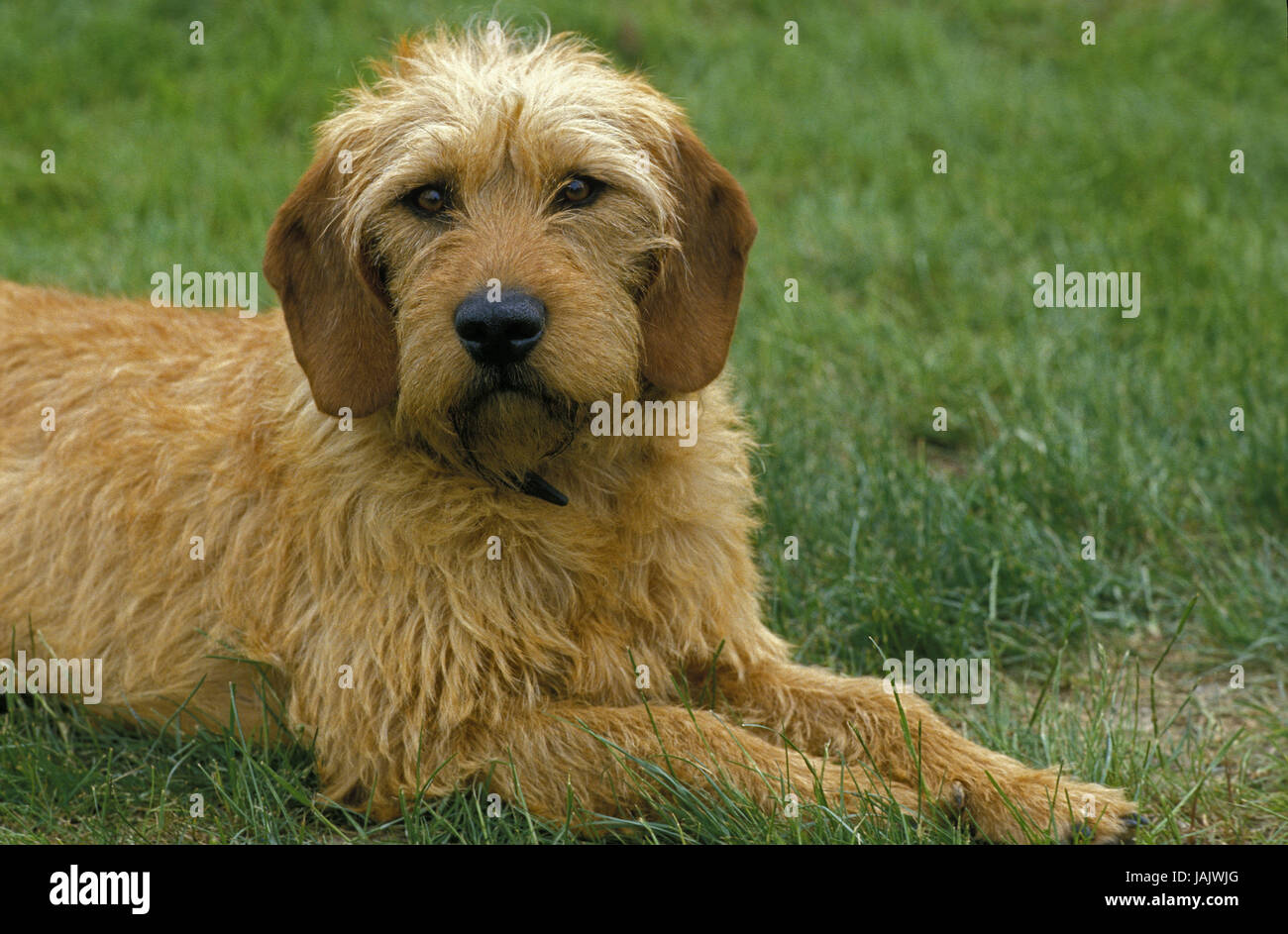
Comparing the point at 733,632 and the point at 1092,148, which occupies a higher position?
the point at 1092,148

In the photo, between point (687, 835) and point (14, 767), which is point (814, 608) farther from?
point (14, 767)

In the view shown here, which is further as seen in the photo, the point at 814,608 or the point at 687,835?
the point at 814,608

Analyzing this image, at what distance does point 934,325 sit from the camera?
22.9 ft

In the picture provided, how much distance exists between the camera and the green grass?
157 inches

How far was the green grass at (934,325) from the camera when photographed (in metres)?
3.99

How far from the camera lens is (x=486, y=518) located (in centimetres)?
380

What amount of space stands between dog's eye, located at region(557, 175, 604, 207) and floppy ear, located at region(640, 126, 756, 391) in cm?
27

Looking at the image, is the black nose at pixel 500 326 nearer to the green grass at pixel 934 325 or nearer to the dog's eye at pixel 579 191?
the dog's eye at pixel 579 191

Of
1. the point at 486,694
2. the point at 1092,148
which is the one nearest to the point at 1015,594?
the point at 486,694

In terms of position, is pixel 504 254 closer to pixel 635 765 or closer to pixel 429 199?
pixel 429 199

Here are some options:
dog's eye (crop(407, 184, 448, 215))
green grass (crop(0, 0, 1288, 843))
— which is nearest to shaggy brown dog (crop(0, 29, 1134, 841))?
dog's eye (crop(407, 184, 448, 215))
